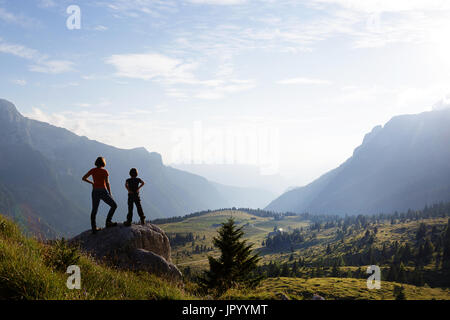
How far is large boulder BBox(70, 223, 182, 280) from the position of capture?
1411 centimetres

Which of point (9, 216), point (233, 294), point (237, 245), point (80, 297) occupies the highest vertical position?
point (9, 216)

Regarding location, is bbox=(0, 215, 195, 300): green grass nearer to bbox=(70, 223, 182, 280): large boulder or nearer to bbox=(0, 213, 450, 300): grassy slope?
bbox=(0, 213, 450, 300): grassy slope

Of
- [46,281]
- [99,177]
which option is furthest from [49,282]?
[99,177]

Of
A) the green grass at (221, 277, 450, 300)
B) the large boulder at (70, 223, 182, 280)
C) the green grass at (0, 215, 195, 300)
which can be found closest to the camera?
the green grass at (0, 215, 195, 300)

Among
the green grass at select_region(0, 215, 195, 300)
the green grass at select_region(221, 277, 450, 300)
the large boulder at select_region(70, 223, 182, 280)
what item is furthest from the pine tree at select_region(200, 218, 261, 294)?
the green grass at select_region(221, 277, 450, 300)

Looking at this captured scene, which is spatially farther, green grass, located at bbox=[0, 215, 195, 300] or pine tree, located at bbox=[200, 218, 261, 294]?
pine tree, located at bbox=[200, 218, 261, 294]

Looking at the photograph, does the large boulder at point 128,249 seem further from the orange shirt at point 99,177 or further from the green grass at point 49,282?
the green grass at point 49,282

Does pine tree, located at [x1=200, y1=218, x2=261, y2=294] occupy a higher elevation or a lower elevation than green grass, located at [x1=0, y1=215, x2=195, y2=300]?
lower

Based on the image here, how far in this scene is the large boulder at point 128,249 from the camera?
1411 centimetres

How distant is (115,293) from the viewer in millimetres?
7855

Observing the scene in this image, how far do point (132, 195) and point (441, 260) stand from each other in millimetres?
183479
